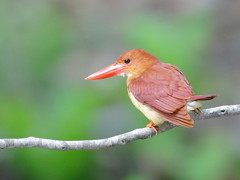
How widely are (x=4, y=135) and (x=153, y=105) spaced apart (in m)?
1.16

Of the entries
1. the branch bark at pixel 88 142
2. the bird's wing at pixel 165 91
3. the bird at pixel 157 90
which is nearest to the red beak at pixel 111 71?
the bird at pixel 157 90

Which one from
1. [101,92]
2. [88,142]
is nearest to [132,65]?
[101,92]

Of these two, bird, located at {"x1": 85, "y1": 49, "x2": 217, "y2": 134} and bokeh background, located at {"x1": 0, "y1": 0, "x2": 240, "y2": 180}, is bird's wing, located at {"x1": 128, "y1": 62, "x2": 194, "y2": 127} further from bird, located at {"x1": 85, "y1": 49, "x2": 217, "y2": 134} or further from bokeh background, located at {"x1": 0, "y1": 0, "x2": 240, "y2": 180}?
bokeh background, located at {"x1": 0, "y1": 0, "x2": 240, "y2": 180}

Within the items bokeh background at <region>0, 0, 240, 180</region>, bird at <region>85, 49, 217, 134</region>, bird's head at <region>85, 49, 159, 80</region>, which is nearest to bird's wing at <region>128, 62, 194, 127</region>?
bird at <region>85, 49, 217, 134</region>

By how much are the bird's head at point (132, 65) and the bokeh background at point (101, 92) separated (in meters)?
0.29

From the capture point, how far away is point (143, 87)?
2676 millimetres

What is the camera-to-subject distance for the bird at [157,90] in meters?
2.40

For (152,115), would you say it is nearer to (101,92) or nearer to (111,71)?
(111,71)

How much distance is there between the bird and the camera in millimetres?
2400

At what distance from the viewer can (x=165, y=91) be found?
2.55 meters

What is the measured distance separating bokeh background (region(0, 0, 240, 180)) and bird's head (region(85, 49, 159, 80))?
0.97 feet

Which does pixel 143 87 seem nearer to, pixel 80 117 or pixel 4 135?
pixel 80 117

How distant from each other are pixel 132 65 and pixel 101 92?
0.60m

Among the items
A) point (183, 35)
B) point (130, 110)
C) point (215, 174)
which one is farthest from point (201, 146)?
point (183, 35)
